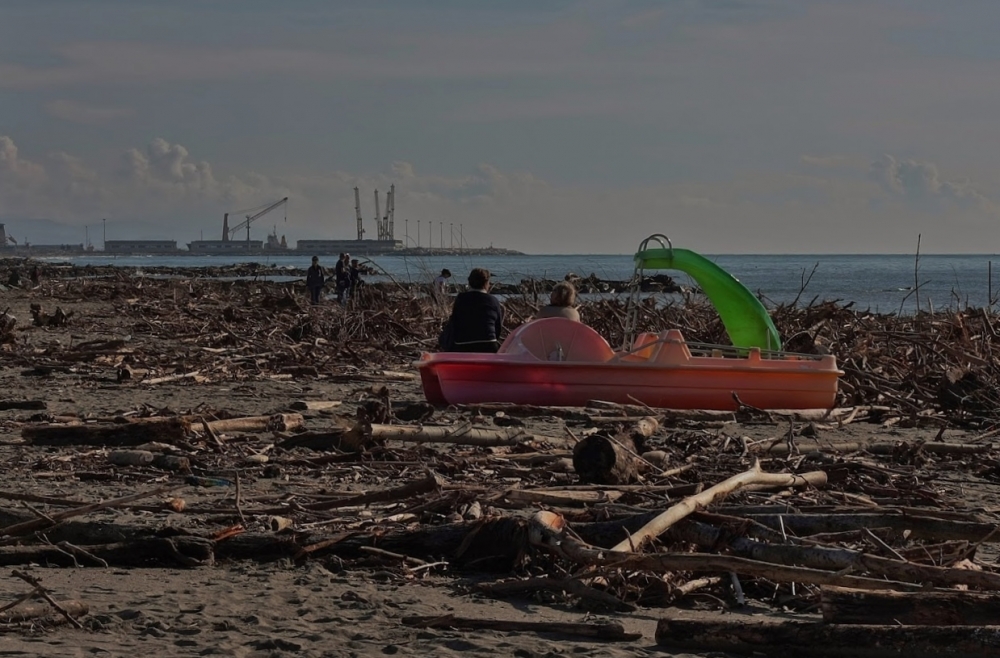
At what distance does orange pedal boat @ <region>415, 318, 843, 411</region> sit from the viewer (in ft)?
37.8

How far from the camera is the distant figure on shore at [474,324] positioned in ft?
41.5

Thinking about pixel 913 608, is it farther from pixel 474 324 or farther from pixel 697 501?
pixel 474 324

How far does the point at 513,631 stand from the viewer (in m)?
4.53

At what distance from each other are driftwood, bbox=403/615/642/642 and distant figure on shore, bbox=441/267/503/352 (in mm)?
8070

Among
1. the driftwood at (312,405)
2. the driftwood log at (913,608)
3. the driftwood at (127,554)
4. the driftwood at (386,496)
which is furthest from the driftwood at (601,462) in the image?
the driftwood at (312,405)

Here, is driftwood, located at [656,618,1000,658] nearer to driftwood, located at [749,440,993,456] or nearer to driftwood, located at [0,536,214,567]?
driftwood, located at [0,536,214,567]

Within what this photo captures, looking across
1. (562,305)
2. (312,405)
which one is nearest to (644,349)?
(562,305)

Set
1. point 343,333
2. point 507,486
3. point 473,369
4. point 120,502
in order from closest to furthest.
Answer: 1. point 120,502
2. point 507,486
3. point 473,369
4. point 343,333

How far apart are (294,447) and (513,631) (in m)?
4.21

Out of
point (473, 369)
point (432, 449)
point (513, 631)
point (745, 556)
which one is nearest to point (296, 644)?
point (513, 631)

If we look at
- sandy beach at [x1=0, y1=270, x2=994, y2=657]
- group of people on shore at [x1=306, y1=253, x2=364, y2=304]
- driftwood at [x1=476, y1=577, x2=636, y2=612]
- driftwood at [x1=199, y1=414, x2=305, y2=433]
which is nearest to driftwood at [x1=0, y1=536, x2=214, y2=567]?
sandy beach at [x1=0, y1=270, x2=994, y2=657]

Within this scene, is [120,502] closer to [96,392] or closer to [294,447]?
[294,447]

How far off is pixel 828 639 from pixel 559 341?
7897mm

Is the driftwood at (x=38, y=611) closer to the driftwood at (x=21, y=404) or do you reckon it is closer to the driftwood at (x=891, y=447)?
the driftwood at (x=891, y=447)
